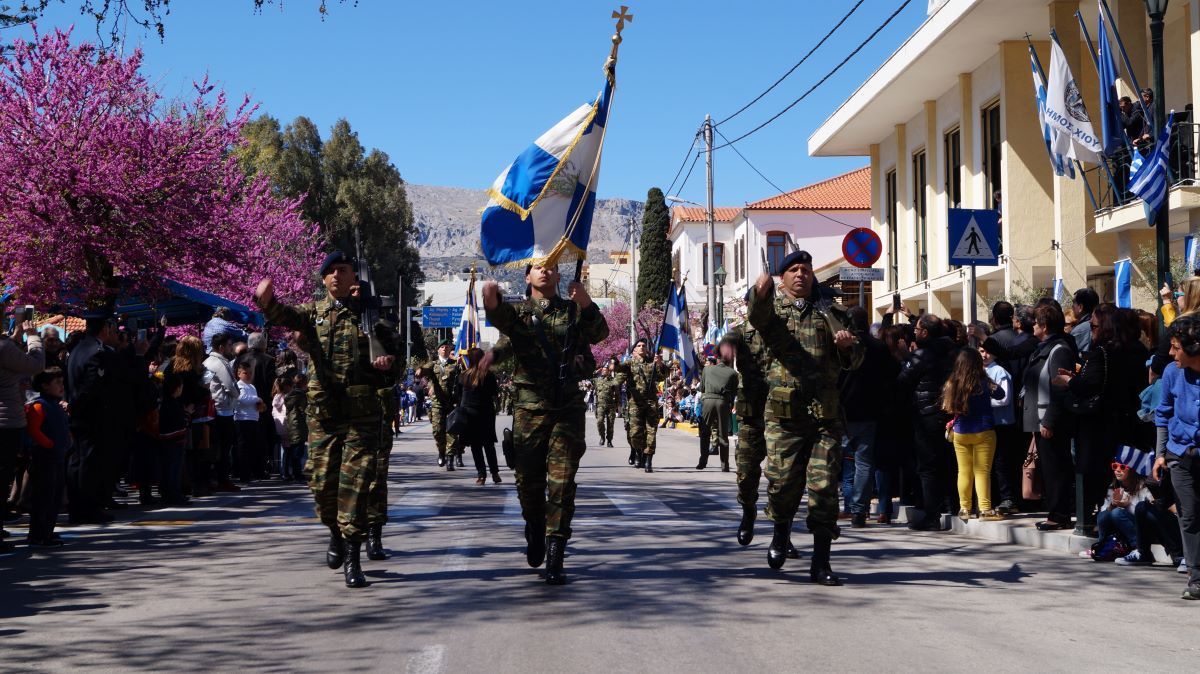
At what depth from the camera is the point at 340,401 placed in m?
8.45

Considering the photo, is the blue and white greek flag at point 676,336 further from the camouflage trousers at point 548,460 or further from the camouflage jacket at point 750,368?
the camouflage trousers at point 548,460

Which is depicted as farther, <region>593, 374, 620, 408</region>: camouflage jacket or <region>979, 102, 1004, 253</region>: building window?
<region>979, 102, 1004, 253</region>: building window

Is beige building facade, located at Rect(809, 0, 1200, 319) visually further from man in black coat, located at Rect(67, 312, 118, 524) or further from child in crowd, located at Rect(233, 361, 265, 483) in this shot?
man in black coat, located at Rect(67, 312, 118, 524)

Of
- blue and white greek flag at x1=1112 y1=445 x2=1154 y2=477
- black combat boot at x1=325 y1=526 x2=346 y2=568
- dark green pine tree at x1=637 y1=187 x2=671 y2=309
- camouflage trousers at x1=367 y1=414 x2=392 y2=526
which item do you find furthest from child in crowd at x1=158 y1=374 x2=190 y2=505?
dark green pine tree at x1=637 y1=187 x2=671 y2=309

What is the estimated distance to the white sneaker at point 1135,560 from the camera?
9508mm

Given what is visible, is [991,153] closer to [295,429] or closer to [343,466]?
[295,429]

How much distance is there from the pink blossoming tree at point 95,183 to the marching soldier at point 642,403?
8332 millimetres

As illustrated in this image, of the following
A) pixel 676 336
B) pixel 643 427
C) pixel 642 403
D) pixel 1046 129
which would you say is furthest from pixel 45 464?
pixel 676 336

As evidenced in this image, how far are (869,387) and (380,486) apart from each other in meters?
5.43

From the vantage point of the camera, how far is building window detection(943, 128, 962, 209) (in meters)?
29.3

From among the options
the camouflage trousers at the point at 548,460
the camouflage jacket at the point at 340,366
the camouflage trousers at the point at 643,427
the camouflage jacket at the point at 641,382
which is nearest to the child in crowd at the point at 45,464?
the camouflage jacket at the point at 340,366

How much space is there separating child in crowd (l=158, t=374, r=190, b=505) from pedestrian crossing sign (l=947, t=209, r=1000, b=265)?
29.0 ft

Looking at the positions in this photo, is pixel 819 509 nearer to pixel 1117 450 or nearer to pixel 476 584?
pixel 476 584

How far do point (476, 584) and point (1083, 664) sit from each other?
12.3ft
